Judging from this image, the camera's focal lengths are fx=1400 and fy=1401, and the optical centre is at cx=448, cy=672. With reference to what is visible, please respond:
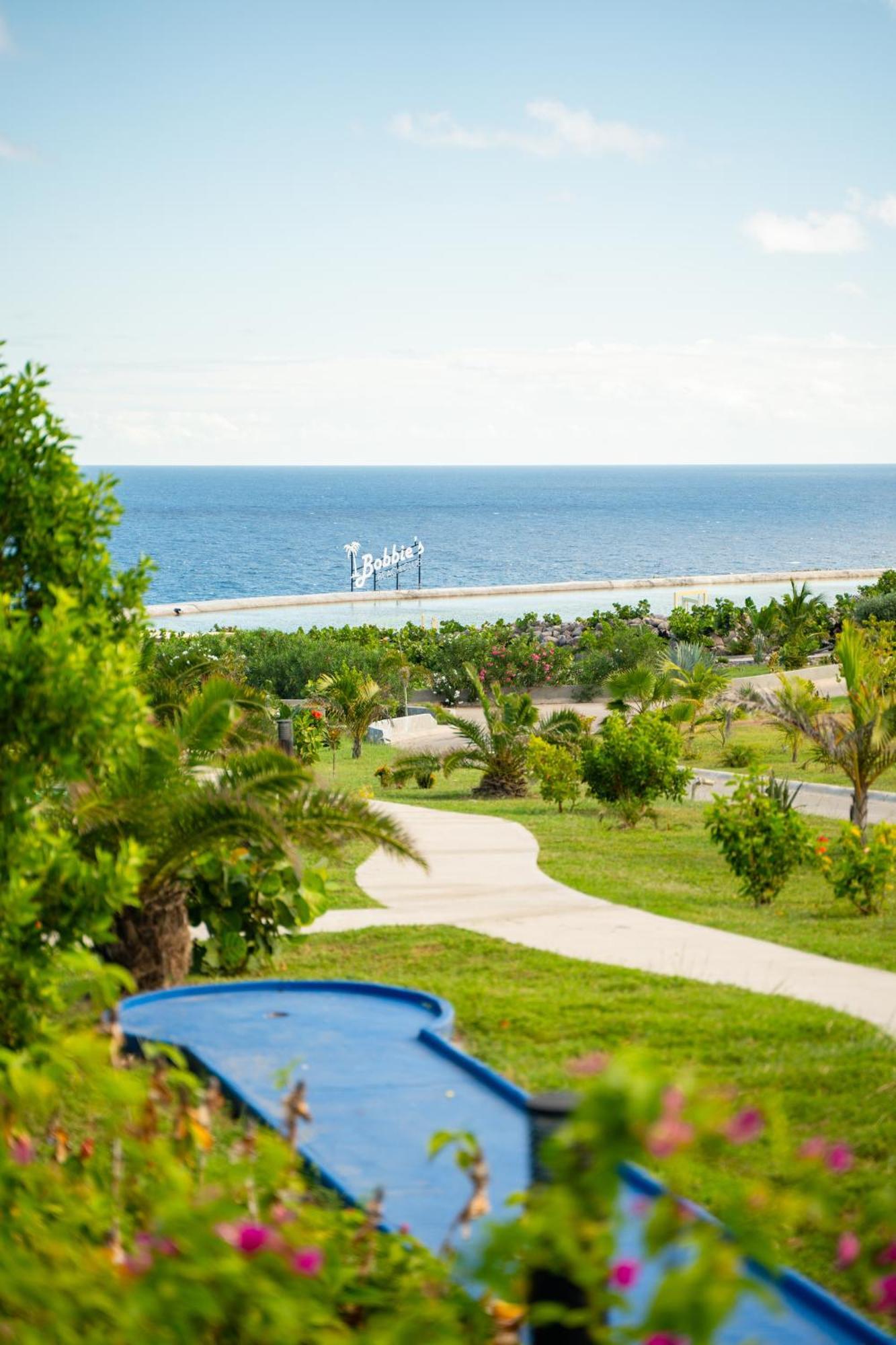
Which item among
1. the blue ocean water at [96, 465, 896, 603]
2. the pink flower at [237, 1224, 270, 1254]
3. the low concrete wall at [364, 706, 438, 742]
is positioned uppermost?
the blue ocean water at [96, 465, 896, 603]

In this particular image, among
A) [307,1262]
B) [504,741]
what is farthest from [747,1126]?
[504,741]

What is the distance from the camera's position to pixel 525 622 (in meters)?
43.5

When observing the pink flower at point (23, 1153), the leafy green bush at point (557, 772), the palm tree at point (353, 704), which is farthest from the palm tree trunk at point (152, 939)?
the palm tree at point (353, 704)

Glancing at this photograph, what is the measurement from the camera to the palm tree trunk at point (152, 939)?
8.14 meters

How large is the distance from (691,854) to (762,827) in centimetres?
224

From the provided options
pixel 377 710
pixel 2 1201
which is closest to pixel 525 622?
pixel 377 710

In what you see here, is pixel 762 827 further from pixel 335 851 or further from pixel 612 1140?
pixel 612 1140

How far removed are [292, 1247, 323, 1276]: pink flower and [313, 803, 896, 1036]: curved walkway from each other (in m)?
5.39

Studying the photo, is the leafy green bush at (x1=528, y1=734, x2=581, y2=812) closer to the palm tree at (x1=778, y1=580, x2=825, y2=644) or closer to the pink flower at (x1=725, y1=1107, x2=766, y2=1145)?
the pink flower at (x1=725, y1=1107, x2=766, y2=1145)

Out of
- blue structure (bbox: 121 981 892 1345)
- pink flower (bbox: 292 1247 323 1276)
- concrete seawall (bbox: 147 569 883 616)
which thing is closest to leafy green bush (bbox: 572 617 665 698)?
concrete seawall (bbox: 147 569 883 616)

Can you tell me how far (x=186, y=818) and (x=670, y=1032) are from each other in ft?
9.39

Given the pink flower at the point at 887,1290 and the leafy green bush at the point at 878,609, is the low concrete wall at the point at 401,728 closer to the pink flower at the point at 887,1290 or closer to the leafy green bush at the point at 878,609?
the leafy green bush at the point at 878,609

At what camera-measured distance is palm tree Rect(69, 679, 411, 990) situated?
775 centimetres

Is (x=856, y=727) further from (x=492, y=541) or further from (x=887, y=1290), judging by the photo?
(x=492, y=541)
